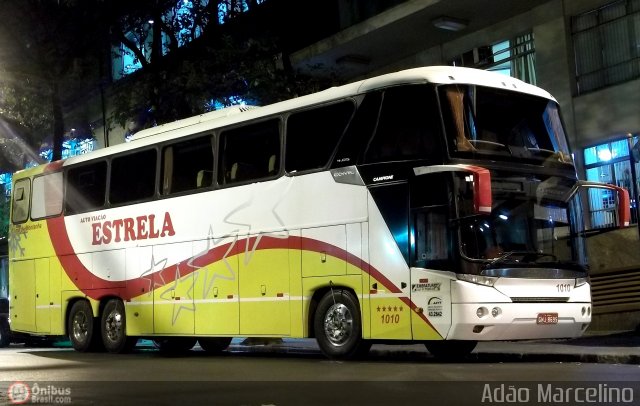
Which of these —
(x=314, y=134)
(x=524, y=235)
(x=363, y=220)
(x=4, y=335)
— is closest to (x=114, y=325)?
(x=314, y=134)

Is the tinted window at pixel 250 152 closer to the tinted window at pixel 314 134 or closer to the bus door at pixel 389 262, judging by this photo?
the tinted window at pixel 314 134

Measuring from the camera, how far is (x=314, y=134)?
42.3 ft

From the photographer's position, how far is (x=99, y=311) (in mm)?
17062

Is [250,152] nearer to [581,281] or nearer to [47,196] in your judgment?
[581,281]

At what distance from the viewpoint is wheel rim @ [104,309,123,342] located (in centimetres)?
1664

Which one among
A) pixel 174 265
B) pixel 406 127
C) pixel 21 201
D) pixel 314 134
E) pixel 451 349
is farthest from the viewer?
pixel 21 201

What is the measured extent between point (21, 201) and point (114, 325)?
441 cm

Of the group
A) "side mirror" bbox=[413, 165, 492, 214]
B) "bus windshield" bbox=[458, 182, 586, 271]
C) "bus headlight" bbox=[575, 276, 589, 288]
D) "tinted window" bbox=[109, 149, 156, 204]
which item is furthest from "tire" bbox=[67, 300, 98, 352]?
"bus headlight" bbox=[575, 276, 589, 288]

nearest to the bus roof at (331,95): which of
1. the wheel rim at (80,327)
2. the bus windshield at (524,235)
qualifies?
the bus windshield at (524,235)

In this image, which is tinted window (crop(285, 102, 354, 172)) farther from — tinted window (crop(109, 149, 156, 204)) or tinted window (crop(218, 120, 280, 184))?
tinted window (crop(109, 149, 156, 204))

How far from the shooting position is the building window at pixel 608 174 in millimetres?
17891

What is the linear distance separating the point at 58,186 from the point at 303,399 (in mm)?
11688

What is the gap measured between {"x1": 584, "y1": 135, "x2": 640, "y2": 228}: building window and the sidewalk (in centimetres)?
287

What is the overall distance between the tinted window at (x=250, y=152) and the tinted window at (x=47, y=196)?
5433mm
